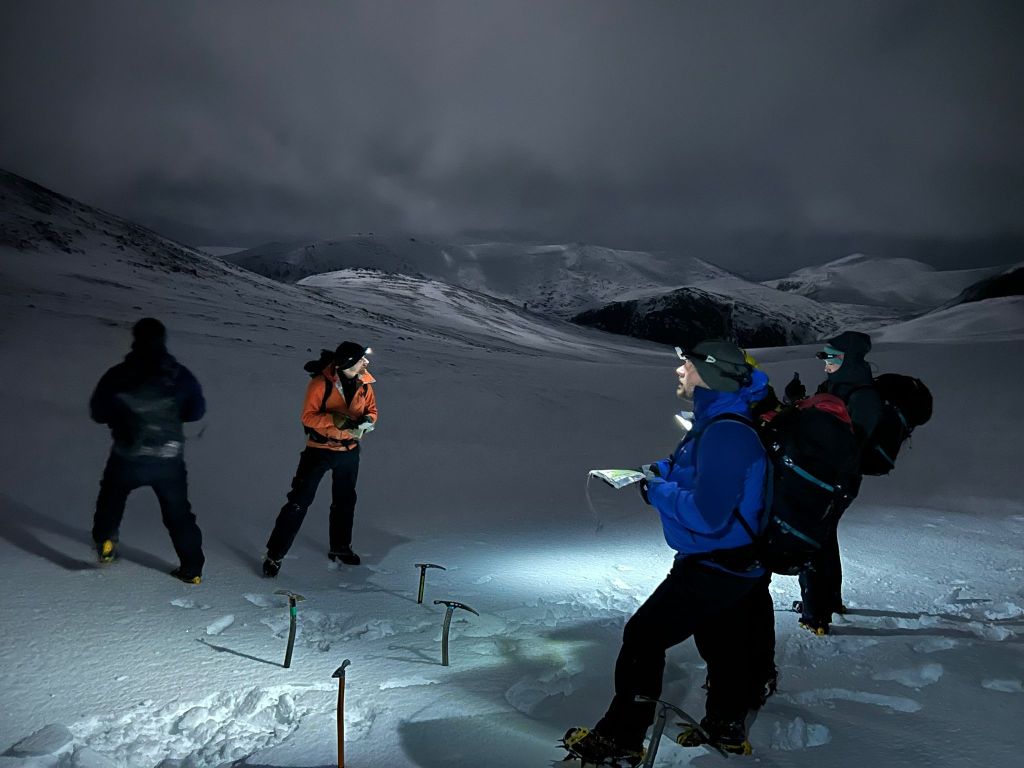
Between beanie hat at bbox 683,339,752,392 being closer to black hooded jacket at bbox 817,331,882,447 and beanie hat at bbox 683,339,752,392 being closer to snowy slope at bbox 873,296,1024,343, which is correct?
black hooded jacket at bbox 817,331,882,447

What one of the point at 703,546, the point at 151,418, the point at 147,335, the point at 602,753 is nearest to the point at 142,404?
the point at 151,418

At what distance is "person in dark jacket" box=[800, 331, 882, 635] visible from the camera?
4168mm

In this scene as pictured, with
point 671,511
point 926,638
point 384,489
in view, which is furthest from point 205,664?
point 384,489

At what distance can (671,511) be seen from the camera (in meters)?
2.56

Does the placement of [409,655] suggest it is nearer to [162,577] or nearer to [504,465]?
[162,577]

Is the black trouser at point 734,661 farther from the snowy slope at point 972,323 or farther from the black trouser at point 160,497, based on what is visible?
the snowy slope at point 972,323

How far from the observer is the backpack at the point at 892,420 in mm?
4168

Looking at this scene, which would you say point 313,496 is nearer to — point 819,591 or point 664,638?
point 664,638

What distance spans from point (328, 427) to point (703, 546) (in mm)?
3694

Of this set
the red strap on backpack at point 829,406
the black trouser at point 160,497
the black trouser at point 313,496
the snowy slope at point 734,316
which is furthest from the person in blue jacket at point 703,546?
the snowy slope at point 734,316

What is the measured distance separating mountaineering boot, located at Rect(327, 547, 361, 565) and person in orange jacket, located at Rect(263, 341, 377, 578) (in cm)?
49

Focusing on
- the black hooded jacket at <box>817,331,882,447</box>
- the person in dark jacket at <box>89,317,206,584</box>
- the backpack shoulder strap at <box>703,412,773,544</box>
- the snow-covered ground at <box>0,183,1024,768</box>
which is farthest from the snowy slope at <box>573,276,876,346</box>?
the backpack shoulder strap at <box>703,412,773,544</box>

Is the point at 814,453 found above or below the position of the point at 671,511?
above

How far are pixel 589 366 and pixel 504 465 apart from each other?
12.2 metres
